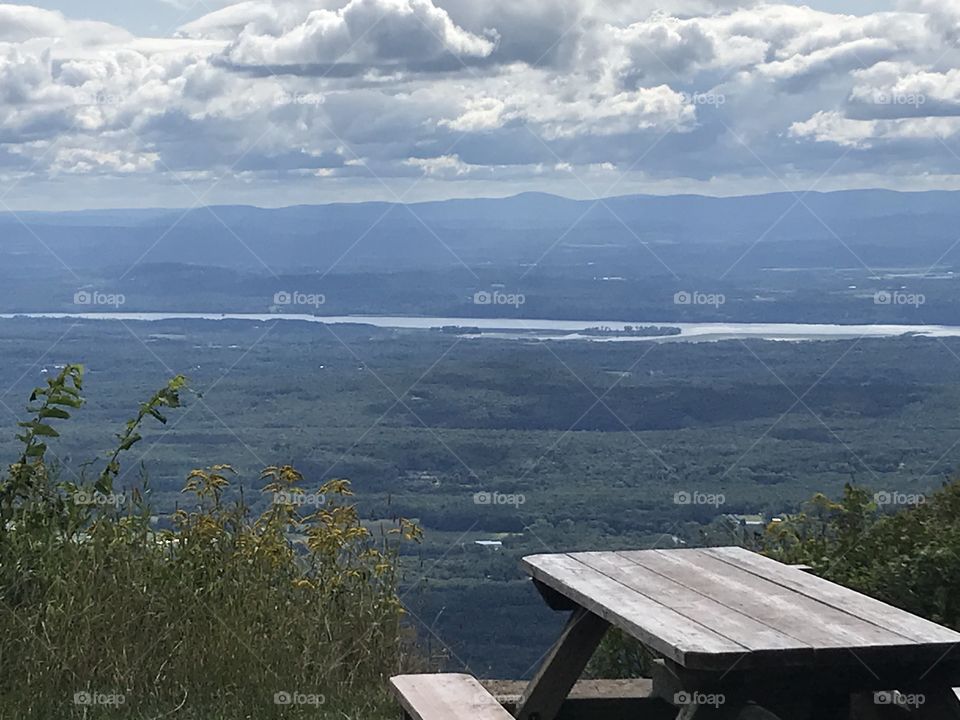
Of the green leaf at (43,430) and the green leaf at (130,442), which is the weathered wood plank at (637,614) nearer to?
the green leaf at (130,442)

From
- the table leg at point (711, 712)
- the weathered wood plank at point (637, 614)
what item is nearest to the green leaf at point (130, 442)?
the weathered wood plank at point (637, 614)

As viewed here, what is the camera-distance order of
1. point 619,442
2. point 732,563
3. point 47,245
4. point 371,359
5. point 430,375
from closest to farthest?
point 732,563
point 619,442
point 430,375
point 371,359
point 47,245

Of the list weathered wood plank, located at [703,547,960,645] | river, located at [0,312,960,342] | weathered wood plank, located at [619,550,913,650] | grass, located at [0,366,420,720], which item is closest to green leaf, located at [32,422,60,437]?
grass, located at [0,366,420,720]

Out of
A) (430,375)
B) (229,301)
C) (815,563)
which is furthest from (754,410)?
(229,301)

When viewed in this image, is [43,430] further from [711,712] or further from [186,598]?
[711,712]

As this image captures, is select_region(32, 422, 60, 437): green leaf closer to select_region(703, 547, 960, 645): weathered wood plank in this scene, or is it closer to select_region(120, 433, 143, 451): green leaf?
select_region(120, 433, 143, 451): green leaf

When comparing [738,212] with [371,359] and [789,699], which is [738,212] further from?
[789,699]

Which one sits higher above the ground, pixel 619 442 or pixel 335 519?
pixel 335 519
